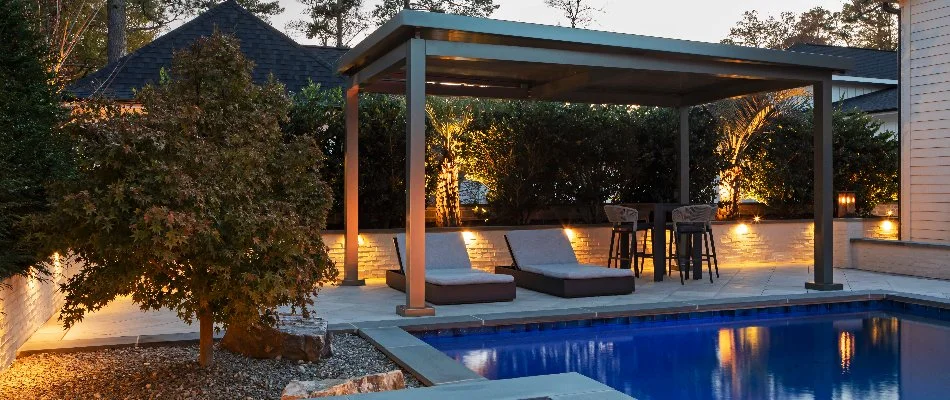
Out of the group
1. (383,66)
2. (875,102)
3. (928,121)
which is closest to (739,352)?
(383,66)

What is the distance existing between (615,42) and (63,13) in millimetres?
7795

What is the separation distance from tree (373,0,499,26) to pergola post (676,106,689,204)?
13481 millimetres

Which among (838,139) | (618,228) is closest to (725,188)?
(838,139)

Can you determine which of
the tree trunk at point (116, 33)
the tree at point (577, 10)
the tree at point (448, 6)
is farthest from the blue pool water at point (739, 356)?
the tree at point (448, 6)

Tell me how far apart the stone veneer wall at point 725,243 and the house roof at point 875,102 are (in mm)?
5697

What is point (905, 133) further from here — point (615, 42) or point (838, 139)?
point (615, 42)

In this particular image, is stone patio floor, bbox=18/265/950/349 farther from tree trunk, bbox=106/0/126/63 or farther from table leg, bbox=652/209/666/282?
tree trunk, bbox=106/0/126/63

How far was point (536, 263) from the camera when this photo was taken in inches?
425

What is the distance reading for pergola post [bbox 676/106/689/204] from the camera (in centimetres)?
1292

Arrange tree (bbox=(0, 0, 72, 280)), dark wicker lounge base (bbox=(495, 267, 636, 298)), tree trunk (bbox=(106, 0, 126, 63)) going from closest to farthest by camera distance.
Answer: tree (bbox=(0, 0, 72, 280)) < dark wicker lounge base (bbox=(495, 267, 636, 298)) < tree trunk (bbox=(106, 0, 126, 63))

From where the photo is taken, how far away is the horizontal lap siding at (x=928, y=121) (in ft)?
39.5

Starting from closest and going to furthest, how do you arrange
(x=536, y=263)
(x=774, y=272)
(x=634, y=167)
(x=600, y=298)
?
(x=600, y=298), (x=536, y=263), (x=774, y=272), (x=634, y=167)

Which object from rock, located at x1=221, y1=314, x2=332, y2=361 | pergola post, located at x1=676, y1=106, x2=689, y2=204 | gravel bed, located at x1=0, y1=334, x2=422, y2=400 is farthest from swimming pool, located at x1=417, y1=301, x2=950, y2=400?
pergola post, located at x1=676, y1=106, x2=689, y2=204

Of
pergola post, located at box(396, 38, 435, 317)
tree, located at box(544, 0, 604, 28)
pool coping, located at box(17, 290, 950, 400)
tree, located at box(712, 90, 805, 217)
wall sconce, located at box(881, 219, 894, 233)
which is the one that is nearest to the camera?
pool coping, located at box(17, 290, 950, 400)
